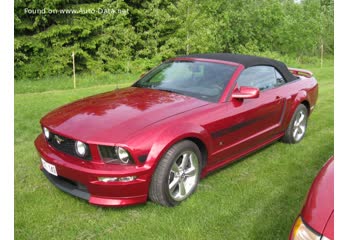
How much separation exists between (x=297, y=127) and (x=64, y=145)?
12.2 ft

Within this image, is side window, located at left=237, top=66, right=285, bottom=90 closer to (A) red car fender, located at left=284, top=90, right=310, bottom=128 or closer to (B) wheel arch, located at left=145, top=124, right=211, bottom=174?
(A) red car fender, located at left=284, top=90, right=310, bottom=128

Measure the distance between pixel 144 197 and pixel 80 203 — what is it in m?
0.70

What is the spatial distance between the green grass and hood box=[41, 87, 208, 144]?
2.46 feet

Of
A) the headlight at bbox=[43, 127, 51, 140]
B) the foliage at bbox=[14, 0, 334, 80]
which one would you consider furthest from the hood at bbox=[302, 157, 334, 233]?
the foliage at bbox=[14, 0, 334, 80]

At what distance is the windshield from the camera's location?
419cm

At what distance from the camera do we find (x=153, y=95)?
13.6 ft

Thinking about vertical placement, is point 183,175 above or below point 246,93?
below

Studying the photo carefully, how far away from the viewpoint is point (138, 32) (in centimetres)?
1883

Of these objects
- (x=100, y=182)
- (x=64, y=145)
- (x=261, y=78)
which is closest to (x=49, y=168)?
(x=64, y=145)

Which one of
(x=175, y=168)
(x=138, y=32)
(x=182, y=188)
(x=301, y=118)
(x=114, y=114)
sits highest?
(x=138, y=32)

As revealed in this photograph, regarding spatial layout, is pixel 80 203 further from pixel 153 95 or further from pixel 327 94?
pixel 327 94

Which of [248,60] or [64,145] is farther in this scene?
[248,60]

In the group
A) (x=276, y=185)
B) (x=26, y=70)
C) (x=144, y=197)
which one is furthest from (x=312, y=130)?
(x=26, y=70)

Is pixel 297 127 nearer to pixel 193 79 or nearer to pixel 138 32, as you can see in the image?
pixel 193 79
